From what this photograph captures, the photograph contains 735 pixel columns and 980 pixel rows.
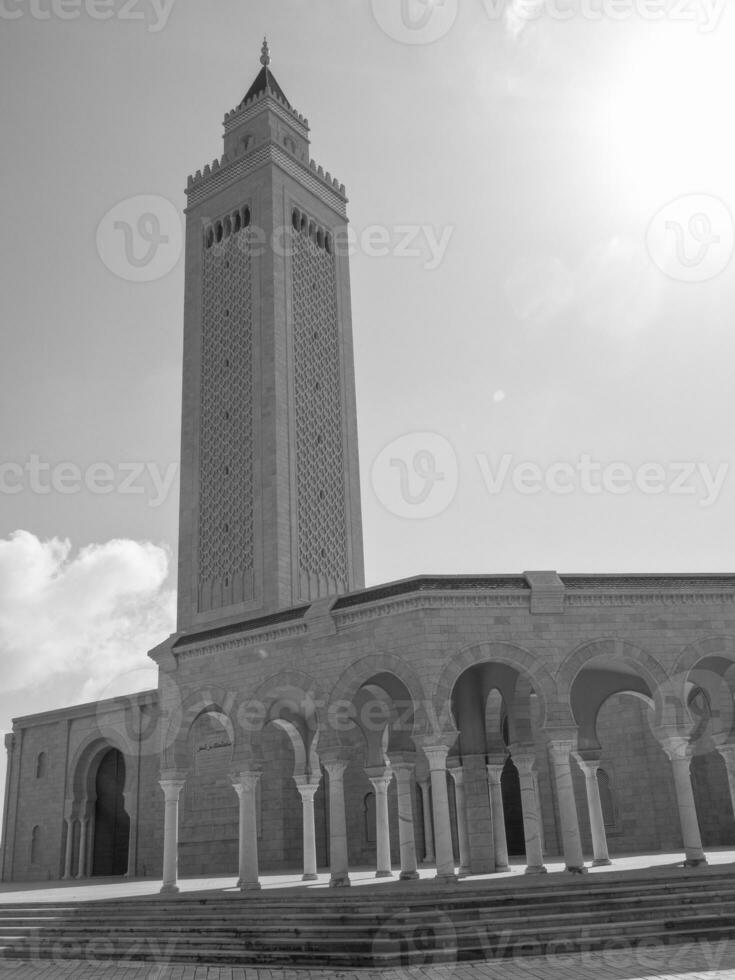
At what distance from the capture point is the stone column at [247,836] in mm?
17031

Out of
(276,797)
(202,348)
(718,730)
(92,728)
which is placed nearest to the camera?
(718,730)

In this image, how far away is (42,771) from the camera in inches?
1379

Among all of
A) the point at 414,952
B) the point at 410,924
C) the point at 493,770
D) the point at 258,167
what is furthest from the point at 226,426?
the point at 414,952

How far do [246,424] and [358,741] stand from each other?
12.6 meters

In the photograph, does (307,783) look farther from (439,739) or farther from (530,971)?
(530,971)

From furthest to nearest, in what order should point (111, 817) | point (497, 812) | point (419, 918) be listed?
point (111, 817) → point (497, 812) → point (419, 918)

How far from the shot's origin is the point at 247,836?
17.5 meters

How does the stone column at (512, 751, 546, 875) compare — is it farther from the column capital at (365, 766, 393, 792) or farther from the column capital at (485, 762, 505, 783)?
the column capital at (365, 766, 393, 792)

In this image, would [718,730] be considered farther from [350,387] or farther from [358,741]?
[350,387]

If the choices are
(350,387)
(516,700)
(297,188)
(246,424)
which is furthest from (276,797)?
(297,188)

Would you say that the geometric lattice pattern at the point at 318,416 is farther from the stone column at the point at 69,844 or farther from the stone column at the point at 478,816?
the stone column at the point at 478,816

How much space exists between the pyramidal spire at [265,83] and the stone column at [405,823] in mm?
30349

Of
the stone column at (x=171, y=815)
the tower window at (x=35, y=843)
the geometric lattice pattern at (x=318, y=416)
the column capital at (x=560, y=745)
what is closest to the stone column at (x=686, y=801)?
the column capital at (x=560, y=745)

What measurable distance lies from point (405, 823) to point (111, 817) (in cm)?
1972
